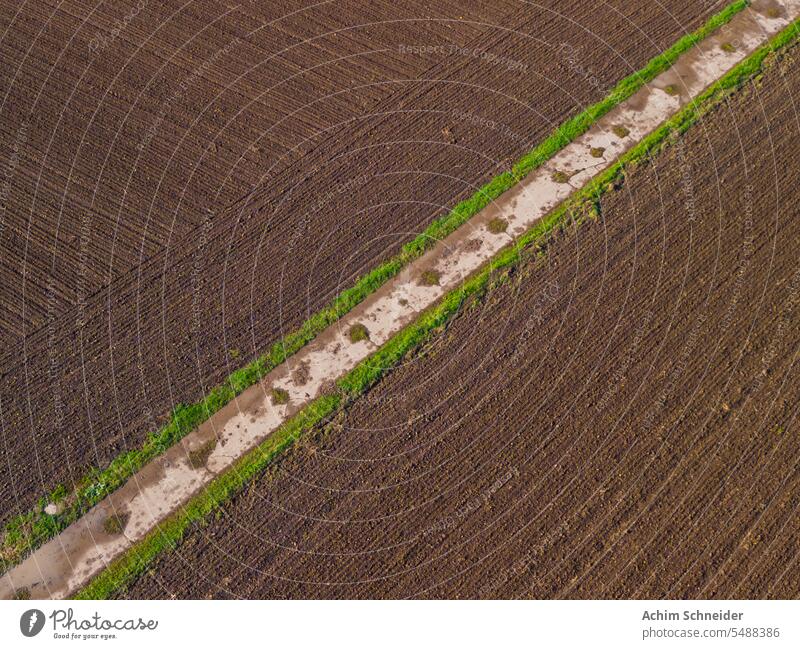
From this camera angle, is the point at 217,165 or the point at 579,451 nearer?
the point at 579,451

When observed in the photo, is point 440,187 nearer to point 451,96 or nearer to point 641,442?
point 451,96

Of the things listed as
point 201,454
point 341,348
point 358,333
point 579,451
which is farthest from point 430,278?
point 201,454

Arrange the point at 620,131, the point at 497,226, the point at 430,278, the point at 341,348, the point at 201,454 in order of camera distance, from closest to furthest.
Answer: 1. the point at 201,454
2. the point at 341,348
3. the point at 430,278
4. the point at 497,226
5. the point at 620,131

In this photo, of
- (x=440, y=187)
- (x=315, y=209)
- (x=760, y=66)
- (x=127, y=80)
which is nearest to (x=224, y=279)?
(x=315, y=209)

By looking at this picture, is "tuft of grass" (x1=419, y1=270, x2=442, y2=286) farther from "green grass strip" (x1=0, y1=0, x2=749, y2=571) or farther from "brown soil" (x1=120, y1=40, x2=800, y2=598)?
"brown soil" (x1=120, y1=40, x2=800, y2=598)

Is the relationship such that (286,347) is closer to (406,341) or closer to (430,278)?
(406,341)

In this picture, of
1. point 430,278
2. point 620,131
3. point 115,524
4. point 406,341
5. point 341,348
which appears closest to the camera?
point 115,524

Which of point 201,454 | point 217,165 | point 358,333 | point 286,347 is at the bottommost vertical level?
point 201,454
